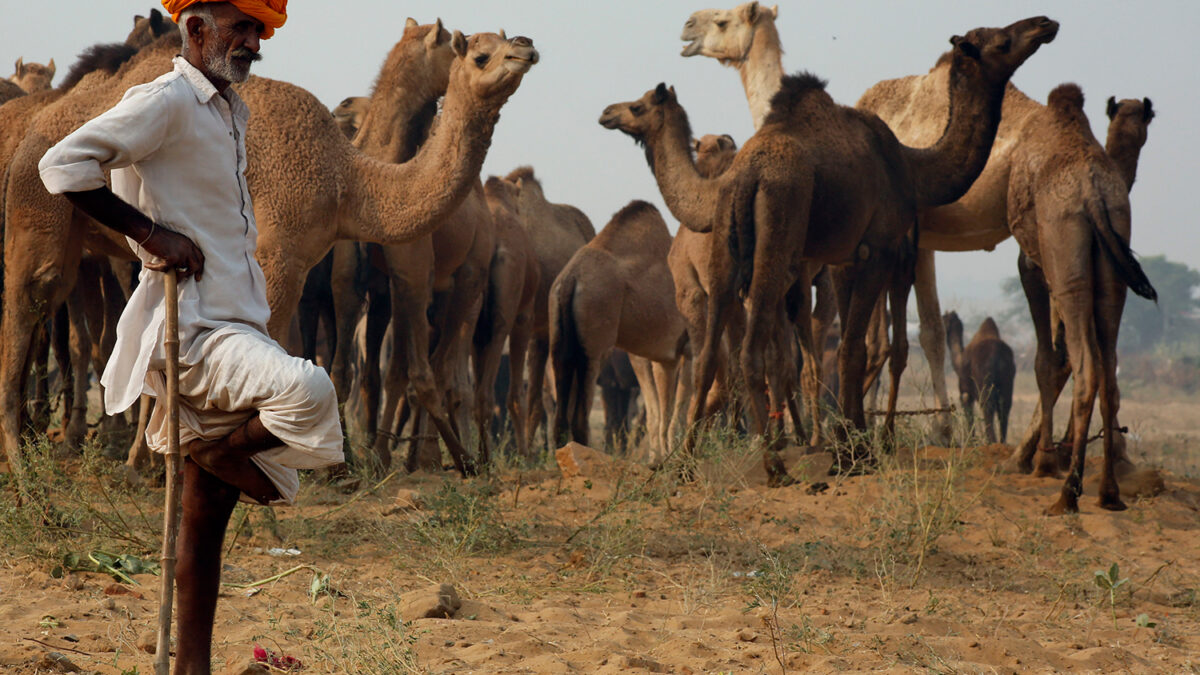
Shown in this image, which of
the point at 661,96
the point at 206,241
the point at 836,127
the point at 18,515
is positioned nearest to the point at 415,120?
the point at 661,96

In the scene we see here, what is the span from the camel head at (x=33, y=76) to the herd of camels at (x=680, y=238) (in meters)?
0.03

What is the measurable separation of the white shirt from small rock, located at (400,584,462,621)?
1.76 m

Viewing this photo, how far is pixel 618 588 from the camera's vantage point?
18.9ft

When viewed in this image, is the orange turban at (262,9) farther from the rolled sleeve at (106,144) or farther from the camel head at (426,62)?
the camel head at (426,62)

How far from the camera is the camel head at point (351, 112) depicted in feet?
38.2

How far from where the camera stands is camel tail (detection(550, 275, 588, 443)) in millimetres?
12312

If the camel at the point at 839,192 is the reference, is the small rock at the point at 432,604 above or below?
below

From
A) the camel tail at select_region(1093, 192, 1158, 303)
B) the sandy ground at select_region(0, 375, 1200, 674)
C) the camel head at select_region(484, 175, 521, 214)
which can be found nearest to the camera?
the sandy ground at select_region(0, 375, 1200, 674)

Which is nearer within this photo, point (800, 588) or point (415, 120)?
point (800, 588)

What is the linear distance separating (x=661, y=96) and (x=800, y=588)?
5554mm

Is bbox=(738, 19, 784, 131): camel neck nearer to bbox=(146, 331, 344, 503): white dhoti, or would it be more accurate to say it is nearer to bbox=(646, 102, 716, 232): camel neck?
bbox=(646, 102, 716, 232): camel neck

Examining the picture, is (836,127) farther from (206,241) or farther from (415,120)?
(206,241)

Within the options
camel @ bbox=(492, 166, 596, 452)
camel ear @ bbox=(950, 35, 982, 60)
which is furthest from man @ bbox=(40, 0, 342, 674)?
camel @ bbox=(492, 166, 596, 452)

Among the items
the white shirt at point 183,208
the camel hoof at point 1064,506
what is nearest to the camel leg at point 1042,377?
the camel hoof at point 1064,506
